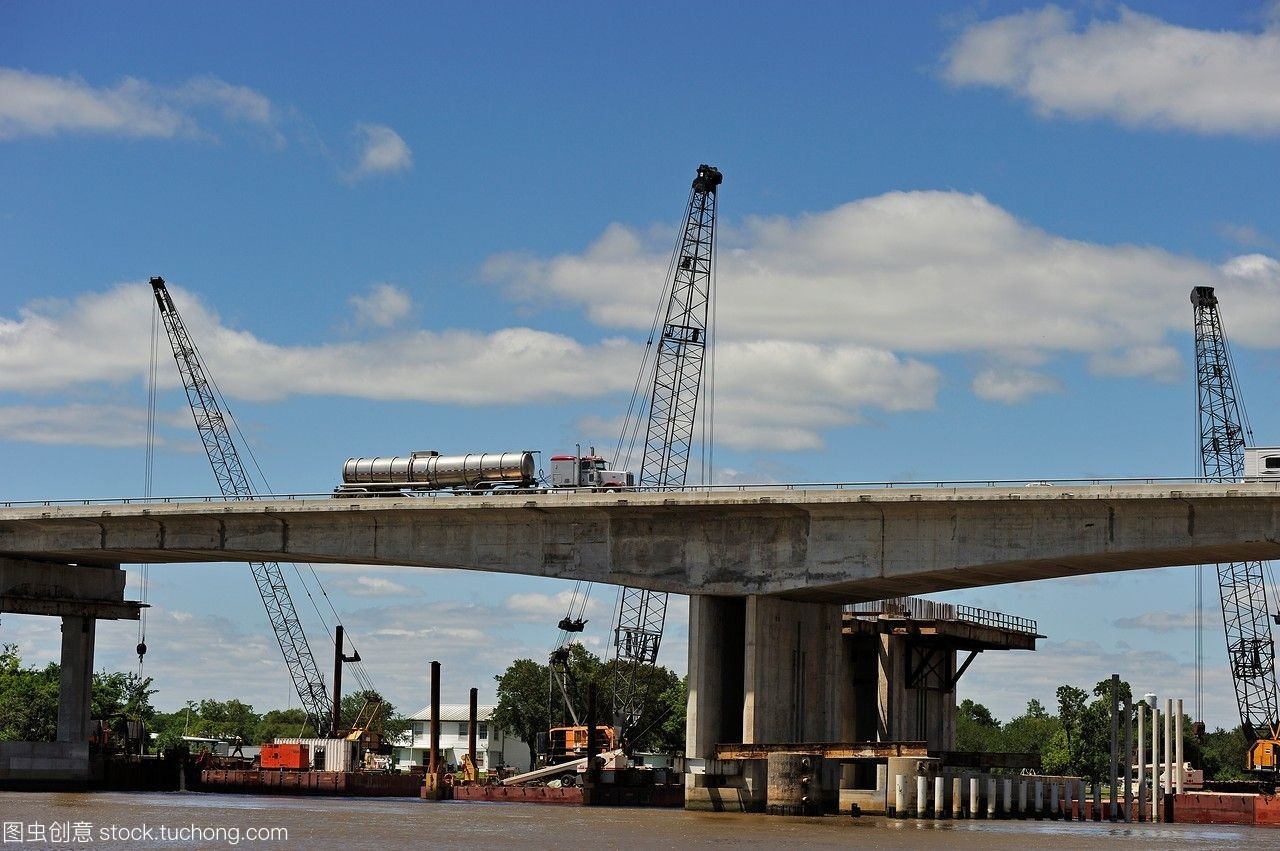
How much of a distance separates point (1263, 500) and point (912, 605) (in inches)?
1430

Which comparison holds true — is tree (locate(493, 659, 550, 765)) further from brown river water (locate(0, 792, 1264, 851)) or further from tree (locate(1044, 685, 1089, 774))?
brown river water (locate(0, 792, 1264, 851))

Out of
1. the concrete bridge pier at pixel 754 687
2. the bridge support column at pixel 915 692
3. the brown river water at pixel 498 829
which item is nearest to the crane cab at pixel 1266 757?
the brown river water at pixel 498 829

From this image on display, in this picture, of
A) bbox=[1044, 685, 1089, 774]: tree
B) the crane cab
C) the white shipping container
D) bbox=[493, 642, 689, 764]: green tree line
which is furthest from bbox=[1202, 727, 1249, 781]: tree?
the white shipping container

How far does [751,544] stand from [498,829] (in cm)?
1889

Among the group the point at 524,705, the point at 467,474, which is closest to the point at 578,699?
the point at 524,705

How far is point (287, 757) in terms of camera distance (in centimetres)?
11519

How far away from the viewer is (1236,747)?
564 ft

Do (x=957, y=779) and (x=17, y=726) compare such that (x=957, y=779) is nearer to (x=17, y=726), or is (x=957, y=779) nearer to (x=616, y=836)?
(x=616, y=836)

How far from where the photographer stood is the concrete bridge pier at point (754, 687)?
75.5m

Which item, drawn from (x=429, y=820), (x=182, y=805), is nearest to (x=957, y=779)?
(x=429, y=820)

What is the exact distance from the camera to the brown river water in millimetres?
53406

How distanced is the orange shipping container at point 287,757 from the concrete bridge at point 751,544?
28.6m

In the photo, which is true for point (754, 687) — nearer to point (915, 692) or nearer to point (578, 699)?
point (915, 692)

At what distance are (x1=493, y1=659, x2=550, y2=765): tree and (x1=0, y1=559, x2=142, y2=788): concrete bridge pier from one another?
6801cm
